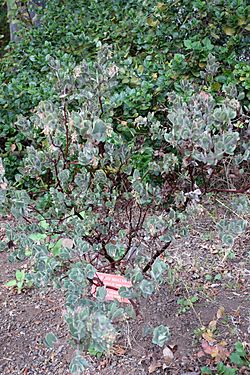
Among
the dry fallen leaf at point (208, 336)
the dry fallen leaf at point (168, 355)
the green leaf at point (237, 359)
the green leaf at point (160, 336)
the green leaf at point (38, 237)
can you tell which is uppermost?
the green leaf at point (160, 336)

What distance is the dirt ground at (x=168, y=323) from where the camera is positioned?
1854 millimetres

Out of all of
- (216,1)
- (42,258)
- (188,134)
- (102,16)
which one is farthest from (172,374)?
(102,16)

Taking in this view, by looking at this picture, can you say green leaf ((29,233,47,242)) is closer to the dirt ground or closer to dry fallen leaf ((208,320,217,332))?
the dirt ground

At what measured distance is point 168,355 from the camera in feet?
6.01

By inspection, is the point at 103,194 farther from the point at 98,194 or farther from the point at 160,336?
the point at 160,336

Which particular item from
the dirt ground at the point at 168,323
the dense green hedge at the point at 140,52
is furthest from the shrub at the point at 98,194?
the dense green hedge at the point at 140,52

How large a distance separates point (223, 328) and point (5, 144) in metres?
2.24

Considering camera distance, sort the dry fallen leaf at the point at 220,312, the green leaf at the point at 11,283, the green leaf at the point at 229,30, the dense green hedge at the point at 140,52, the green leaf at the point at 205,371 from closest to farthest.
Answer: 1. the green leaf at the point at 205,371
2. the dry fallen leaf at the point at 220,312
3. the green leaf at the point at 11,283
4. the dense green hedge at the point at 140,52
5. the green leaf at the point at 229,30

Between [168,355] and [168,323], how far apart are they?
21 cm

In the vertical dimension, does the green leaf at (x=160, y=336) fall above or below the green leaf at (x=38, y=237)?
above

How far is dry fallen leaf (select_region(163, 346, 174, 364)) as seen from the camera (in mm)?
→ 1826

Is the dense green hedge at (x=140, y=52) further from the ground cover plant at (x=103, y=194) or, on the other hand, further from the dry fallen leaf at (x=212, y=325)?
the dry fallen leaf at (x=212, y=325)

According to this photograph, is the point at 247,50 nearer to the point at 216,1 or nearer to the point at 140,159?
the point at 216,1

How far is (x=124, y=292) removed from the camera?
1.53 meters
